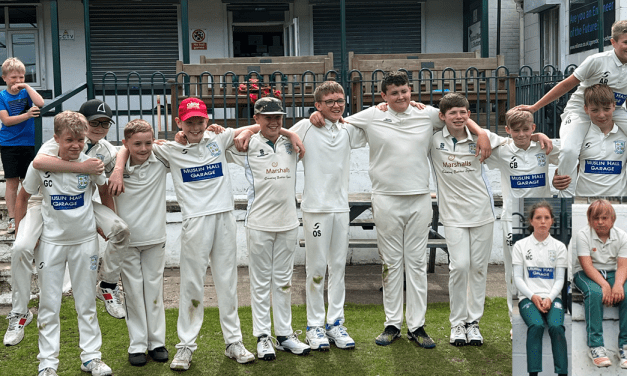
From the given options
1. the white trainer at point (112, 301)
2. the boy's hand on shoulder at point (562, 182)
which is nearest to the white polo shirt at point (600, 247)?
the boy's hand on shoulder at point (562, 182)

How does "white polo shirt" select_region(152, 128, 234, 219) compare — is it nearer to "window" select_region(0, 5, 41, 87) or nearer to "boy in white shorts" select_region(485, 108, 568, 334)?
"boy in white shorts" select_region(485, 108, 568, 334)

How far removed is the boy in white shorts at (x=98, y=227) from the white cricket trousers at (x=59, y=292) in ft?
0.38

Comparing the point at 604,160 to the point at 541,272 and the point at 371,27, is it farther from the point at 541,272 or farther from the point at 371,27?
the point at 371,27

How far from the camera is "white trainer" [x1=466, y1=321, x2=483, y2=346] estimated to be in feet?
16.3

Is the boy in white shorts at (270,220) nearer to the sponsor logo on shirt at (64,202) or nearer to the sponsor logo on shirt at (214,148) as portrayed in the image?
the sponsor logo on shirt at (214,148)

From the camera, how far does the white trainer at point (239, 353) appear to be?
185 inches

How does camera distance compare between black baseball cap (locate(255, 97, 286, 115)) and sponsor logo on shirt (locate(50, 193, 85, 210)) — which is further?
black baseball cap (locate(255, 97, 286, 115))

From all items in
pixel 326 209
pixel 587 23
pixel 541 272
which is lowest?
pixel 541 272

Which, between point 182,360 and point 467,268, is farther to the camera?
point 467,268

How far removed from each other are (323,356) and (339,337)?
228mm

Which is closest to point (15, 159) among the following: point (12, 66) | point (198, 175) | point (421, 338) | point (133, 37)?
point (12, 66)

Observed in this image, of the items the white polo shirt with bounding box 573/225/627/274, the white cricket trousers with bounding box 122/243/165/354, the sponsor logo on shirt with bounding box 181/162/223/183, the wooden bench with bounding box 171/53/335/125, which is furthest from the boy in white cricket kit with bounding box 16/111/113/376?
the wooden bench with bounding box 171/53/335/125

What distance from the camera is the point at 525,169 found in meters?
4.79

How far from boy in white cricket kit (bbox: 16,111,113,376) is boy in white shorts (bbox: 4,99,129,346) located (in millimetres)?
66
